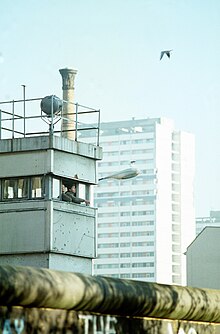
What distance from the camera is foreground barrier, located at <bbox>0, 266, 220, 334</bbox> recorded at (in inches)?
213

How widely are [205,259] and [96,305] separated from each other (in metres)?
84.8

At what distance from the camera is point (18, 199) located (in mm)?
38688

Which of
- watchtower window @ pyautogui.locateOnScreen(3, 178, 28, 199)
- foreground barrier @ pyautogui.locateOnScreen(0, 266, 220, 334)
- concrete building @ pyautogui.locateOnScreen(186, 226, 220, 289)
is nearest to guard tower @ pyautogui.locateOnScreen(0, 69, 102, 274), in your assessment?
watchtower window @ pyautogui.locateOnScreen(3, 178, 28, 199)

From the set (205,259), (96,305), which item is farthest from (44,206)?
(205,259)

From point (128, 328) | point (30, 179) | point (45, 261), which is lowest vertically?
point (128, 328)

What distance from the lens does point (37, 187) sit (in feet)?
129

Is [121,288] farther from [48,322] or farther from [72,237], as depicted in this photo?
[72,237]

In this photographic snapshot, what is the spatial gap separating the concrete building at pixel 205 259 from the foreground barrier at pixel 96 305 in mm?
81706

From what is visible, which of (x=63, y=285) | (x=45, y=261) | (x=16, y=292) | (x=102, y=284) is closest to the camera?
(x=16, y=292)

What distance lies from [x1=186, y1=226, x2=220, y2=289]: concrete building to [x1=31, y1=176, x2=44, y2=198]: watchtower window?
50568 millimetres

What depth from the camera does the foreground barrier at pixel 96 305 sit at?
5.40 metres

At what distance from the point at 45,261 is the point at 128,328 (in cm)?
3121

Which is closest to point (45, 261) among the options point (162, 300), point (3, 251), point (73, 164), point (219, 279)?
point (3, 251)

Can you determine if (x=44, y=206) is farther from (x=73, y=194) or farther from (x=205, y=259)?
(x=205, y=259)
